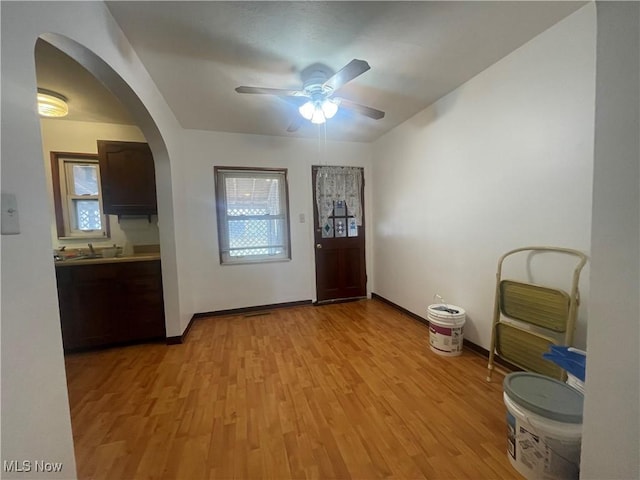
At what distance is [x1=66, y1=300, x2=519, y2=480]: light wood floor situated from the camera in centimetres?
136

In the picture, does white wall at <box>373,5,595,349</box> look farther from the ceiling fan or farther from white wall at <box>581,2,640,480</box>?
white wall at <box>581,2,640,480</box>

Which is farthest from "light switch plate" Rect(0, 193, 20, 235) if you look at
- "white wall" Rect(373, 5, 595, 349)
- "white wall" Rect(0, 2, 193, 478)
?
"white wall" Rect(373, 5, 595, 349)

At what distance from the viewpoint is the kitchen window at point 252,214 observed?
11.7 ft

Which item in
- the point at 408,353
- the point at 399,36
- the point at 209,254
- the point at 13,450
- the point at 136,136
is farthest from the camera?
the point at 209,254

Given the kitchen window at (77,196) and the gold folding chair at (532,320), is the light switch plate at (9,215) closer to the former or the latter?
the gold folding chair at (532,320)

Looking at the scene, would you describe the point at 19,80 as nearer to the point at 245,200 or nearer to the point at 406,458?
the point at 406,458

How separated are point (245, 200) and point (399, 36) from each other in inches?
105

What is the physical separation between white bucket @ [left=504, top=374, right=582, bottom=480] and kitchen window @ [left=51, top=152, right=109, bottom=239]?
4215 millimetres

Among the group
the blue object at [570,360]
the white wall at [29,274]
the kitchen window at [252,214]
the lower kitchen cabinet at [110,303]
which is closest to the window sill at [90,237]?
the lower kitchen cabinet at [110,303]

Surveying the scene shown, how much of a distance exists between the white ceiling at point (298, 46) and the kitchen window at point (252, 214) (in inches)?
42.0

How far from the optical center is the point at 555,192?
5.72ft

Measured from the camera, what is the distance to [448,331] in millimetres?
2361

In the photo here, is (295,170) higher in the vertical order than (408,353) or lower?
higher

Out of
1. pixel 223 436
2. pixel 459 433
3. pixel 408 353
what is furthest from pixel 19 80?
pixel 408 353
